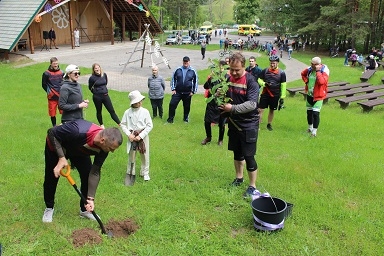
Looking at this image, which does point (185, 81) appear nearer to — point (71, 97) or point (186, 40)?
point (71, 97)

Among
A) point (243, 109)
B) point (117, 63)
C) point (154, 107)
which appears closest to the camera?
point (243, 109)

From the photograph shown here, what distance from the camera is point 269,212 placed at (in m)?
4.38

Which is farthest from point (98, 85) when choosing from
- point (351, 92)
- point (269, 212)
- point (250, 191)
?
point (351, 92)

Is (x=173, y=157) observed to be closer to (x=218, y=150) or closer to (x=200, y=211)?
(x=218, y=150)

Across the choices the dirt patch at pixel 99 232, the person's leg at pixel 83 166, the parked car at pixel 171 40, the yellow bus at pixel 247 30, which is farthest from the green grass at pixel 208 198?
the yellow bus at pixel 247 30

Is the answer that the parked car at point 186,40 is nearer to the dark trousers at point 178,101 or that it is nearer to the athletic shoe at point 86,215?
the dark trousers at point 178,101

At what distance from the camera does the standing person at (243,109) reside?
4859mm

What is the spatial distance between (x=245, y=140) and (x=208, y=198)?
41.2 inches

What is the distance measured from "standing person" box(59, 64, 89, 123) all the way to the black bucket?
3.42 metres

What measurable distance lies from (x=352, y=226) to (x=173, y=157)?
3.47 metres

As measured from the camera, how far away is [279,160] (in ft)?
22.5

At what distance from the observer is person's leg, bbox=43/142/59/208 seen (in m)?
4.16

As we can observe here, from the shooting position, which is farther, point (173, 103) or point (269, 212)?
point (173, 103)

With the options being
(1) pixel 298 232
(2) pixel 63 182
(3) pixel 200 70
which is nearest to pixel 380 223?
(1) pixel 298 232
